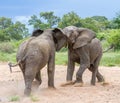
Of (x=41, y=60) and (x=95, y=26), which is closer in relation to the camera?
(x=41, y=60)

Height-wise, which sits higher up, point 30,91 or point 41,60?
point 41,60

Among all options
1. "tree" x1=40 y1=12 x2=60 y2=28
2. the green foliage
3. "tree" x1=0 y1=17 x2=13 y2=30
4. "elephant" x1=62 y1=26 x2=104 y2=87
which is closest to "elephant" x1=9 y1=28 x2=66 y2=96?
"elephant" x1=62 y1=26 x2=104 y2=87

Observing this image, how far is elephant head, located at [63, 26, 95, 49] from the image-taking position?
10805 mm

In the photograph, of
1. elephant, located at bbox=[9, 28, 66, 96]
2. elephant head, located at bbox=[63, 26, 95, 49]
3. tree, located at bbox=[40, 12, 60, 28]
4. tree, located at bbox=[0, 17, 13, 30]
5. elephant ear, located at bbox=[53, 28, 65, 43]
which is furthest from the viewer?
tree, located at bbox=[0, 17, 13, 30]

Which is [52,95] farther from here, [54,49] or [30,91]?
[54,49]

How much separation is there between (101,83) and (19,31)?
4153cm

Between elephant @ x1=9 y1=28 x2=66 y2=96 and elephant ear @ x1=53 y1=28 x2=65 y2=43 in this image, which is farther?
elephant ear @ x1=53 y1=28 x2=65 y2=43

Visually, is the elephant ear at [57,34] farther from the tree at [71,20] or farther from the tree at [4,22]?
the tree at [4,22]

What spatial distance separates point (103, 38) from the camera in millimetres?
37219

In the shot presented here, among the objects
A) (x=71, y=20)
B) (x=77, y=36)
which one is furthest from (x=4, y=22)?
(x=77, y=36)

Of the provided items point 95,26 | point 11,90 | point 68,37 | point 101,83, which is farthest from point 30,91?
point 95,26

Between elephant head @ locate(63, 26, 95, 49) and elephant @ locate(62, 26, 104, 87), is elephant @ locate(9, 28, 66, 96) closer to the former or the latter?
elephant head @ locate(63, 26, 95, 49)

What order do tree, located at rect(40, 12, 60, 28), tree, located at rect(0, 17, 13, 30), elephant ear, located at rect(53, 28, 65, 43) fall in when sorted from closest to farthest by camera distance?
elephant ear, located at rect(53, 28, 65, 43) < tree, located at rect(40, 12, 60, 28) < tree, located at rect(0, 17, 13, 30)

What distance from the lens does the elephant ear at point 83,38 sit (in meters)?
10.9
